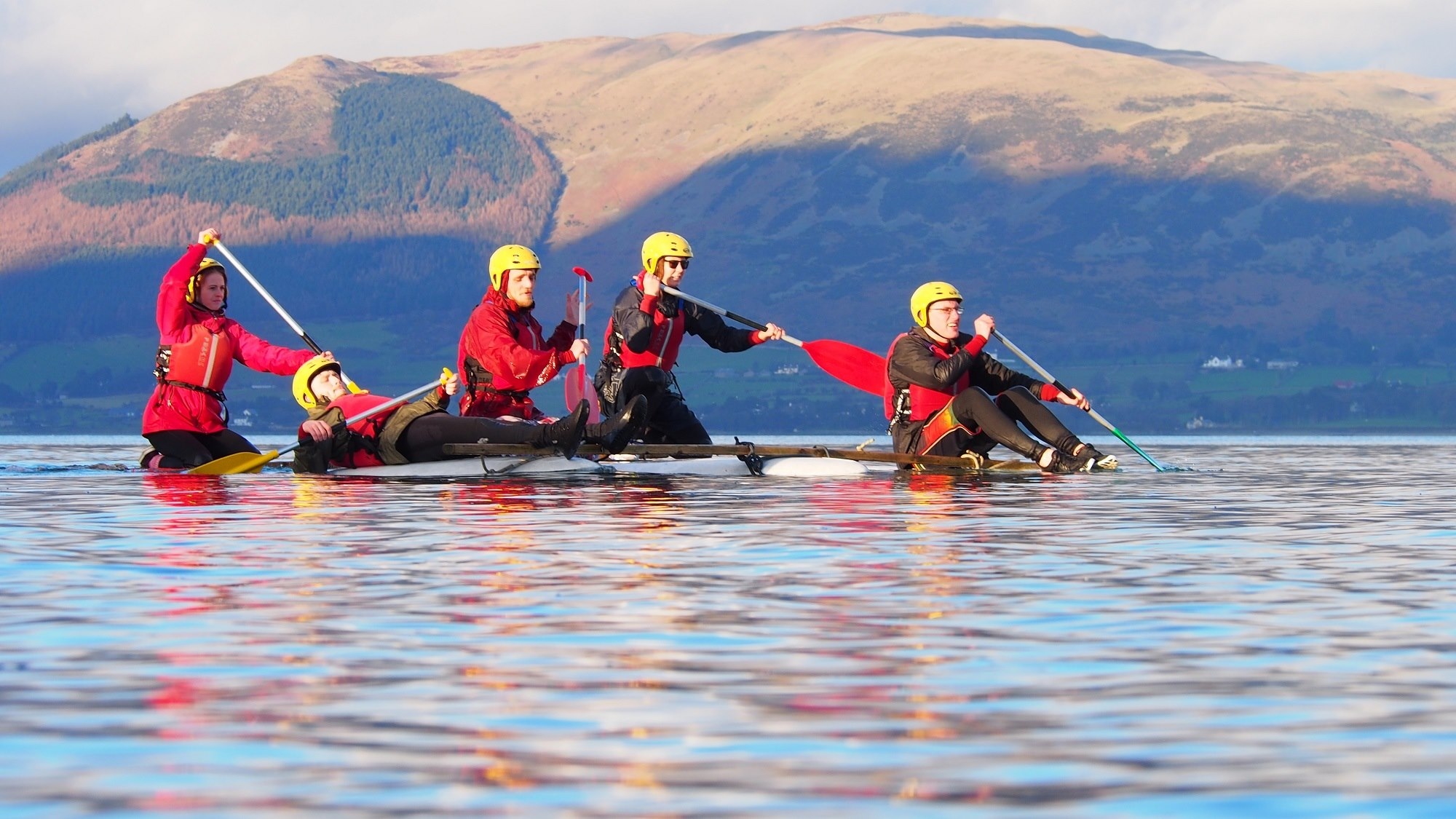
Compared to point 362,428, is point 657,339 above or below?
above

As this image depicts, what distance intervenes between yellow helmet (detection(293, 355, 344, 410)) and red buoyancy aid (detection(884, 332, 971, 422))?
5964mm

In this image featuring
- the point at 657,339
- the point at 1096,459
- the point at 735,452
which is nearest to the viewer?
the point at 735,452

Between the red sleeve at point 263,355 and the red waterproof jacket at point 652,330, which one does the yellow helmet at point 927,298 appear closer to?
the red waterproof jacket at point 652,330

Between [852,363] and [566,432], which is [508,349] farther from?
[852,363]

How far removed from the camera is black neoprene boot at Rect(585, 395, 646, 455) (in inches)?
850

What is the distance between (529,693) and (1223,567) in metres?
5.79

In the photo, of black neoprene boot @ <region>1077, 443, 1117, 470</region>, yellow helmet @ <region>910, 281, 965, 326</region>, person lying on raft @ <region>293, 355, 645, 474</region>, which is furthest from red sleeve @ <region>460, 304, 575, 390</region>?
black neoprene boot @ <region>1077, 443, 1117, 470</region>

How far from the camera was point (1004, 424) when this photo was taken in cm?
2216

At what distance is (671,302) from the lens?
23.3 m

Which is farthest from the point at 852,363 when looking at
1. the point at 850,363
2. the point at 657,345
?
the point at 657,345

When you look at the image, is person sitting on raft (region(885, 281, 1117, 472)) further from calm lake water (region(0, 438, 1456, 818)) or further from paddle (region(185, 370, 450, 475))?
calm lake water (region(0, 438, 1456, 818))

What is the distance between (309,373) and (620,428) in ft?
10.8

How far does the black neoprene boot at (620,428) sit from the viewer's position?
21594 mm

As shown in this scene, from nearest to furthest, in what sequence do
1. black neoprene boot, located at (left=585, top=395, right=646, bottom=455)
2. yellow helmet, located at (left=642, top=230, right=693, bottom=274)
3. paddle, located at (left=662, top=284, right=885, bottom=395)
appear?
black neoprene boot, located at (left=585, top=395, right=646, bottom=455) → yellow helmet, located at (left=642, top=230, right=693, bottom=274) → paddle, located at (left=662, top=284, right=885, bottom=395)
